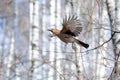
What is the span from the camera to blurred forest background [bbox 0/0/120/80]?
459 centimetres

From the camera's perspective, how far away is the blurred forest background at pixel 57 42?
4.59 meters

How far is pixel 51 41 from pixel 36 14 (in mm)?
601

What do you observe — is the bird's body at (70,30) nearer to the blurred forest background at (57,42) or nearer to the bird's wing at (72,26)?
the bird's wing at (72,26)

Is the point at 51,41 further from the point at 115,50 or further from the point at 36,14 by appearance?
the point at 115,50

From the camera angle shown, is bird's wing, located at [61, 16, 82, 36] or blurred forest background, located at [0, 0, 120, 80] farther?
blurred forest background, located at [0, 0, 120, 80]

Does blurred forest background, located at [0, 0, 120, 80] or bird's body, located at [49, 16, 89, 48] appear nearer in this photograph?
bird's body, located at [49, 16, 89, 48]

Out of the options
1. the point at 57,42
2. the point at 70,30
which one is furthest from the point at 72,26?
the point at 57,42

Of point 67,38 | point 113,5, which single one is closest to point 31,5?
point 113,5

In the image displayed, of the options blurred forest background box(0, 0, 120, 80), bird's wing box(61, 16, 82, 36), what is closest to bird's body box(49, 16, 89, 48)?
bird's wing box(61, 16, 82, 36)

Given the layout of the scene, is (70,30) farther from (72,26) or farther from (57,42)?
(57,42)

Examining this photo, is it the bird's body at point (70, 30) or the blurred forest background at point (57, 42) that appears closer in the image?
the bird's body at point (70, 30)

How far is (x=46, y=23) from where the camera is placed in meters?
10.5

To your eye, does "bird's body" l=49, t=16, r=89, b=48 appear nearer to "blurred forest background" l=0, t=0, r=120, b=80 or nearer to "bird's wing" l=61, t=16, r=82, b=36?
"bird's wing" l=61, t=16, r=82, b=36

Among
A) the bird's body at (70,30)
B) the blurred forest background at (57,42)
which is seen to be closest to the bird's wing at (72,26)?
the bird's body at (70,30)
